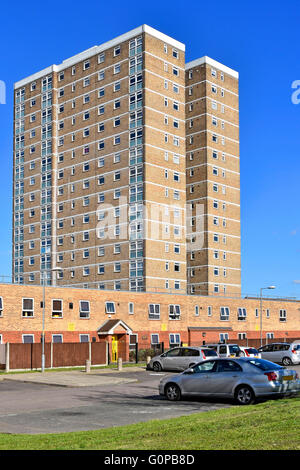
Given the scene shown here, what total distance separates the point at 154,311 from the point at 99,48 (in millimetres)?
42686

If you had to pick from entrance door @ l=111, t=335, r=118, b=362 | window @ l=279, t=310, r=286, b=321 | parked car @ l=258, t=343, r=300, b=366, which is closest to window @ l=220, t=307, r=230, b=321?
window @ l=279, t=310, r=286, b=321

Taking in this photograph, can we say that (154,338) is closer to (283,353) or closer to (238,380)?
(283,353)

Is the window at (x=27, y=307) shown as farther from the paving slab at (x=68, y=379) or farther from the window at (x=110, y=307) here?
the paving slab at (x=68, y=379)

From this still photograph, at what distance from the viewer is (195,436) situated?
463 inches

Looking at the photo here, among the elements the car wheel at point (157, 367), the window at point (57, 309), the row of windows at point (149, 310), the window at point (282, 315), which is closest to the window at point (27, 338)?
the row of windows at point (149, 310)

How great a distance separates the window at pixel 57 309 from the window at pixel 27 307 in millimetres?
2048

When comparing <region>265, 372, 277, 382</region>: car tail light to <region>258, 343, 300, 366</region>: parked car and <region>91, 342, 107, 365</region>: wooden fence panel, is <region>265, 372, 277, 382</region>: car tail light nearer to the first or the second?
<region>258, 343, 300, 366</region>: parked car

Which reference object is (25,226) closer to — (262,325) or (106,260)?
(106,260)

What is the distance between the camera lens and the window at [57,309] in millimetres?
49938

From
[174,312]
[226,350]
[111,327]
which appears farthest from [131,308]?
[226,350]

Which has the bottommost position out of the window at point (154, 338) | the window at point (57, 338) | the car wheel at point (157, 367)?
the car wheel at point (157, 367)

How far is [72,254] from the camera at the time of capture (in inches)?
3369

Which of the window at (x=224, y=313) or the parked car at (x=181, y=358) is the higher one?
the window at (x=224, y=313)

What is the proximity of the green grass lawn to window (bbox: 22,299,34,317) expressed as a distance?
33.9 m
